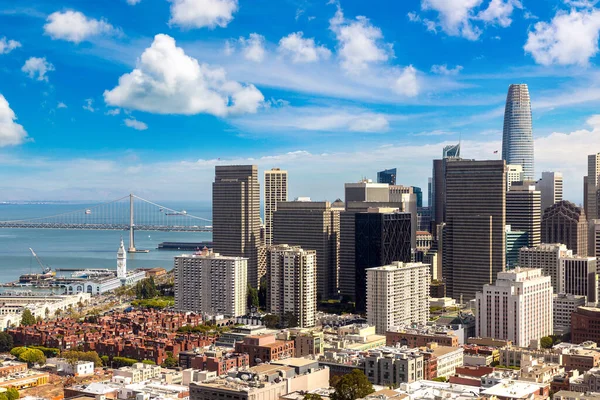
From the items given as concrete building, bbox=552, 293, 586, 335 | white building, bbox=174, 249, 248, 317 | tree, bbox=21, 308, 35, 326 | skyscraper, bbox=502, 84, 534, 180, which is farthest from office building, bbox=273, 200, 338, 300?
skyscraper, bbox=502, 84, 534, 180

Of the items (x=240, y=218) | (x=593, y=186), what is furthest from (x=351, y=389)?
(x=593, y=186)

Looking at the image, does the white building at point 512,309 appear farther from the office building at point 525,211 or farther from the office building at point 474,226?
the office building at point 525,211

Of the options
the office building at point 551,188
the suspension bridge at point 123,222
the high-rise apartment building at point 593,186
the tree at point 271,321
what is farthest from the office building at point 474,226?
the suspension bridge at point 123,222

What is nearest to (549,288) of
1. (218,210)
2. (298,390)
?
(298,390)

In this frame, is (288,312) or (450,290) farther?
(450,290)

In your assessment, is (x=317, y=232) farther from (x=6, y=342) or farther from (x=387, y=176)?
(x=387, y=176)

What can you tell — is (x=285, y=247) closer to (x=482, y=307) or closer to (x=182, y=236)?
(x=482, y=307)

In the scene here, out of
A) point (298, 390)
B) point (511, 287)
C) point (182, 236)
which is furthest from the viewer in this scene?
point (182, 236)

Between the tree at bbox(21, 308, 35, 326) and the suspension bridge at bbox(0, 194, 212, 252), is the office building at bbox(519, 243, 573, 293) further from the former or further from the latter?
the suspension bridge at bbox(0, 194, 212, 252)
